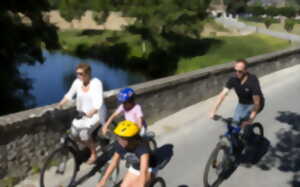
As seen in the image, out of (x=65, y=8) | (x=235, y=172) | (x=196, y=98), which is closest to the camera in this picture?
(x=235, y=172)

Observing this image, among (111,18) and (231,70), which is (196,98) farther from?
(111,18)

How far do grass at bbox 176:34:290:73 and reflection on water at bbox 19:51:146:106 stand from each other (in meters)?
4.83

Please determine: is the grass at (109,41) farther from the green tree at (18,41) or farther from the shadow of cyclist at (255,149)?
the shadow of cyclist at (255,149)

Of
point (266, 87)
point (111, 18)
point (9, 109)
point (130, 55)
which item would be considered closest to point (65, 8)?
point (111, 18)

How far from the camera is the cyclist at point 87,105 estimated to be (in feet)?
17.6

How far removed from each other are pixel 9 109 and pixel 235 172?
11011 mm

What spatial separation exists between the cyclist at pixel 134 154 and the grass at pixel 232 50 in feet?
79.1

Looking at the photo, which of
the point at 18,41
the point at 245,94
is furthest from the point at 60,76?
the point at 245,94

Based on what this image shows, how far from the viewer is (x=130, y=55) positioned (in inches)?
1436

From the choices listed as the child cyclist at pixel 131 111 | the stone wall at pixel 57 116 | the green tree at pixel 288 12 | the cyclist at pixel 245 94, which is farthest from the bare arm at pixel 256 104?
the green tree at pixel 288 12

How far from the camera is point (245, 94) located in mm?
6086

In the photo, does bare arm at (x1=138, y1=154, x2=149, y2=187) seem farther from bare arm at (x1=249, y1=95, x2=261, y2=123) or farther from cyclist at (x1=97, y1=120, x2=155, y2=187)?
bare arm at (x1=249, y1=95, x2=261, y2=123)

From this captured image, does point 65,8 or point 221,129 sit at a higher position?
point 65,8

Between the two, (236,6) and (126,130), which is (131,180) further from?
(236,6)
